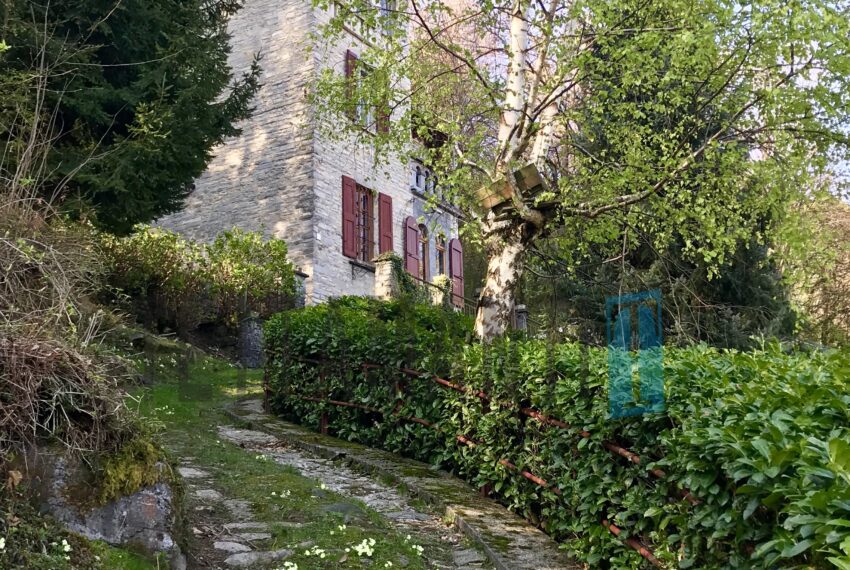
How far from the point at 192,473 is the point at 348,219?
38.2 ft

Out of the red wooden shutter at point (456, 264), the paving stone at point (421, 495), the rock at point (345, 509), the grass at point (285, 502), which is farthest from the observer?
the red wooden shutter at point (456, 264)

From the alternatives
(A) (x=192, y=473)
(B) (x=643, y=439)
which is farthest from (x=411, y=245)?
(B) (x=643, y=439)

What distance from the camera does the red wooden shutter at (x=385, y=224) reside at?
18.9m

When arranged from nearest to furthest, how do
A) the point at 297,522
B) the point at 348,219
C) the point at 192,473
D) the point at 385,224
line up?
1. the point at 297,522
2. the point at 192,473
3. the point at 348,219
4. the point at 385,224

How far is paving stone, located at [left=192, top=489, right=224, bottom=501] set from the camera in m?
5.92

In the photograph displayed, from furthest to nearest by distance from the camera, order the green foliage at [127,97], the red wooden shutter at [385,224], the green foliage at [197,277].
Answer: the red wooden shutter at [385,224], the green foliage at [197,277], the green foliage at [127,97]

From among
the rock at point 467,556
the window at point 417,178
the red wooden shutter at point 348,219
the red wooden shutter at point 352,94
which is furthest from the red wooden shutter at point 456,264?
the rock at point 467,556

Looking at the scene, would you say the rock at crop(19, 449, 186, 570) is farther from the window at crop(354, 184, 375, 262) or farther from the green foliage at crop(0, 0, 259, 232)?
Result: the window at crop(354, 184, 375, 262)

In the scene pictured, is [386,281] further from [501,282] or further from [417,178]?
[501,282]

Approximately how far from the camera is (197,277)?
46.8 feet

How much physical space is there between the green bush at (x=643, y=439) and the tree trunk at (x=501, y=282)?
1.83 ft

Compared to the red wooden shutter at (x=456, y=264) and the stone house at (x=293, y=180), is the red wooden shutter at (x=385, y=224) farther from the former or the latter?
the red wooden shutter at (x=456, y=264)

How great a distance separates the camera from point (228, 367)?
1328 centimetres

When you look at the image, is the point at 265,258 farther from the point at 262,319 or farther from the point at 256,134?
the point at 256,134
